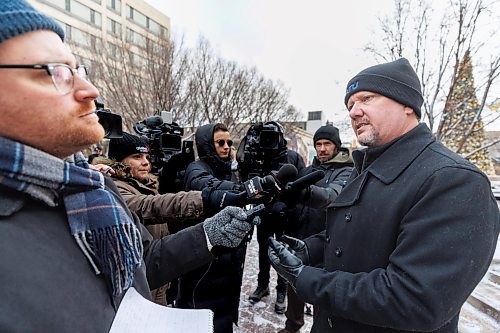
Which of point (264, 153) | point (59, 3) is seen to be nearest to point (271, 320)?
point (264, 153)

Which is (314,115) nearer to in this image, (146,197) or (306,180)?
(306,180)

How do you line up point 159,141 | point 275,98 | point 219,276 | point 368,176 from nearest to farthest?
point 368,176
point 219,276
point 159,141
point 275,98

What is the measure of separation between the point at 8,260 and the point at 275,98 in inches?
707

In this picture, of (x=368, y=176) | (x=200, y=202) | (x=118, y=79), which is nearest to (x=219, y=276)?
(x=200, y=202)

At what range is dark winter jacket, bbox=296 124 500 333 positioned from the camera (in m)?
1.21

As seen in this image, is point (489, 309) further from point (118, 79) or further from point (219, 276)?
point (118, 79)

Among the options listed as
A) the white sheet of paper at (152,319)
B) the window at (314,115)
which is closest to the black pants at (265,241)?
the white sheet of paper at (152,319)

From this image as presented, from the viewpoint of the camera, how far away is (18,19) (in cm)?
80

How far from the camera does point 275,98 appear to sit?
707 inches

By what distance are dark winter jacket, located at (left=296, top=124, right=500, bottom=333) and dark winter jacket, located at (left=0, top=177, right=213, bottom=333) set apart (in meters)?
1.03

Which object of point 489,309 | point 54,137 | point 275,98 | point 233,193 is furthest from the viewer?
point 275,98

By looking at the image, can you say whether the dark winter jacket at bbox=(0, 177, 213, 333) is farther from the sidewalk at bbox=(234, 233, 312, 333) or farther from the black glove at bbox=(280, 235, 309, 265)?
the sidewalk at bbox=(234, 233, 312, 333)

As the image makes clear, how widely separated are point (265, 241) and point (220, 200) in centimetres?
217

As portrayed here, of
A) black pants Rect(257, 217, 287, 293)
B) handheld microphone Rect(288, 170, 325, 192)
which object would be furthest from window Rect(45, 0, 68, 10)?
handheld microphone Rect(288, 170, 325, 192)
